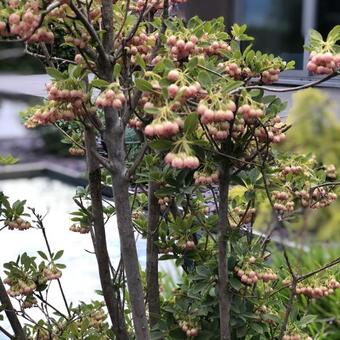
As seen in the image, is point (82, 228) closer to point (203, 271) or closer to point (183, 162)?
point (203, 271)

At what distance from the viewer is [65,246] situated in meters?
4.62

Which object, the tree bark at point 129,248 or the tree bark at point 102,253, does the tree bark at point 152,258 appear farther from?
the tree bark at point 129,248

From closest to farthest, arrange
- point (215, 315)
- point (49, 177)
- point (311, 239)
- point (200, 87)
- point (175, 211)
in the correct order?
point (200, 87), point (311, 239), point (215, 315), point (175, 211), point (49, 177)

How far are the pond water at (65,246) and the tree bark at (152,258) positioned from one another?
2.25ft

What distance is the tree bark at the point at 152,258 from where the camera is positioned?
63.1 inches

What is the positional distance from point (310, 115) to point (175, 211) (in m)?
0.75

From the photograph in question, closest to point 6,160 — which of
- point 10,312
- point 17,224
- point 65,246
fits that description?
point 17,224

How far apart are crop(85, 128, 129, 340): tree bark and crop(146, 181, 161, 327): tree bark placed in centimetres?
10

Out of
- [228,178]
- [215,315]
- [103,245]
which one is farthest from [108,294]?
[228,178]

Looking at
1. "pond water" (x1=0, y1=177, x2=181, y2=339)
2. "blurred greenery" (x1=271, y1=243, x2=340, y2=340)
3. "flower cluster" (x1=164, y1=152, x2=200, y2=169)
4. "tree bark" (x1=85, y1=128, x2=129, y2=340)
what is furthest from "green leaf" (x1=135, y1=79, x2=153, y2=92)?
"blurred greenery" (x1=271, y1=243, x2=340, y2=340)

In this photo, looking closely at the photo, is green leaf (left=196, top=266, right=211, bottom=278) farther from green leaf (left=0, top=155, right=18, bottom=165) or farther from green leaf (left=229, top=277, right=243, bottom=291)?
green leaf (left=0, top=155, right=18, bottom=165)

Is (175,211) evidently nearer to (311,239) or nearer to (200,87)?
(311,239)

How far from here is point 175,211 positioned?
1757 mm

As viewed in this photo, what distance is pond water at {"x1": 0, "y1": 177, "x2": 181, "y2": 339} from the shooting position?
11.8ft
